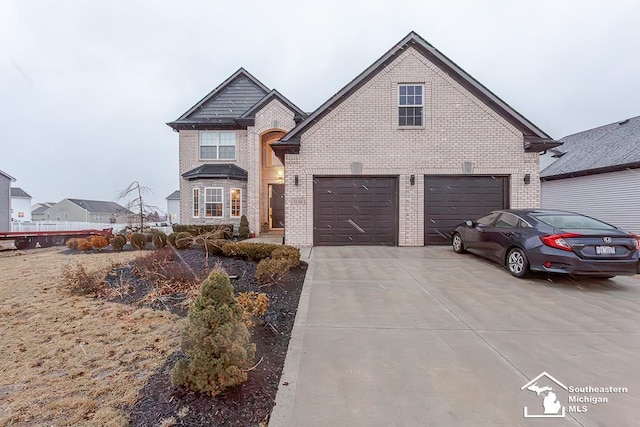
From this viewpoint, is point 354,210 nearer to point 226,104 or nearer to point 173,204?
point 226,104

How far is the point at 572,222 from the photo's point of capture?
19.9 feet

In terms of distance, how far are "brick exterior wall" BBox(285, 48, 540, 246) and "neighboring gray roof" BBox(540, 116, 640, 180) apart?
8.95 metres

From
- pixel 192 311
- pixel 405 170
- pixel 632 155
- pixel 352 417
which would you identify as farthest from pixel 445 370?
pixel 632 155

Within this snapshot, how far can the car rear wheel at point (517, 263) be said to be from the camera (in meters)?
5.99

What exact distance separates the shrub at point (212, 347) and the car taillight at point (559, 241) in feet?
20.0

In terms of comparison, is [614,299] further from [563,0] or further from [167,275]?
[563,0]

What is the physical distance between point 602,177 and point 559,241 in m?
13.7

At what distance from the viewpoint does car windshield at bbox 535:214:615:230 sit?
5.84 metres

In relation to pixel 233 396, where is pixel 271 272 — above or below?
above

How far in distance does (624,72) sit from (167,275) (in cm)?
4993

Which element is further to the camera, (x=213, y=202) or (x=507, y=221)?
(x=213, y=202)

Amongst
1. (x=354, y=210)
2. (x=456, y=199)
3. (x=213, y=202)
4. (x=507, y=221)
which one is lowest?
(x=507, y=221)

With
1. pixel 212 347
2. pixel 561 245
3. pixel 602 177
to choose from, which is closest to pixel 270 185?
pixel 561 245

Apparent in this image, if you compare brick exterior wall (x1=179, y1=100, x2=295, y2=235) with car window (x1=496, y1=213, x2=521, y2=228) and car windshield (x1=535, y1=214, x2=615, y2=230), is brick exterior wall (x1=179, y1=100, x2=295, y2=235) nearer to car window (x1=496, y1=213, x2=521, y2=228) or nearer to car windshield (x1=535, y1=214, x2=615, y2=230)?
car window (x1=496, y1=213, x2=521, y2=228)
